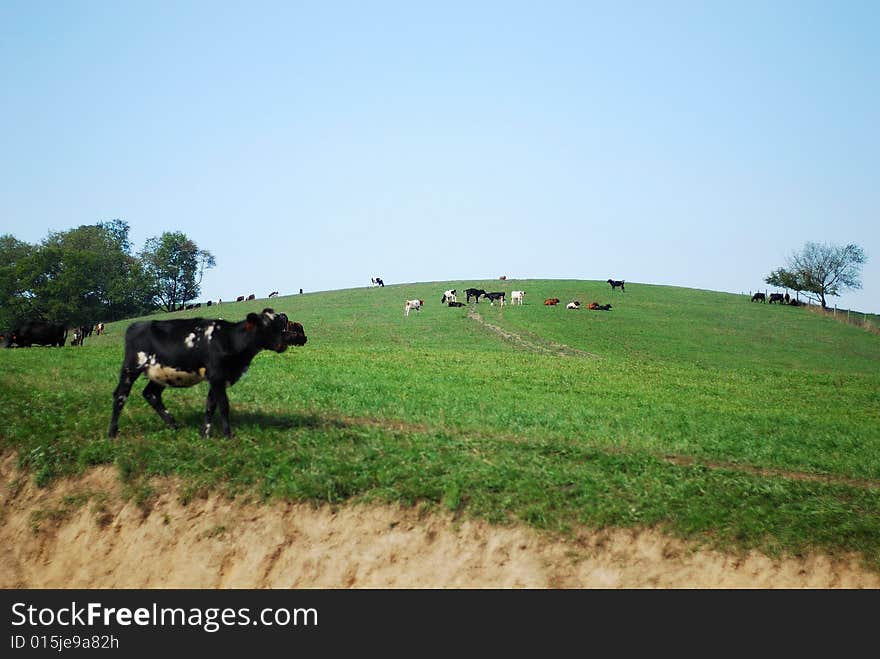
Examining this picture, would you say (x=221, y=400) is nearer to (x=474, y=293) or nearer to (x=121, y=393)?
(x=121, y=393)

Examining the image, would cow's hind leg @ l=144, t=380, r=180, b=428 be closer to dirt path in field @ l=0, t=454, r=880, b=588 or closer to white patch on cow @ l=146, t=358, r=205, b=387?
white patch on cow @ l=146, t=358, r=205, b=387

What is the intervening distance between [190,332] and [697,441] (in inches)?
545

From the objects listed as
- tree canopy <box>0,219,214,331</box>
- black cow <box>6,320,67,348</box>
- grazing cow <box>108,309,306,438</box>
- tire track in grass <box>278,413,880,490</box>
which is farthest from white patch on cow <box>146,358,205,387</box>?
tree canopy <box>0,219,214,331</box>

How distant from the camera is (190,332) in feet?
58.1

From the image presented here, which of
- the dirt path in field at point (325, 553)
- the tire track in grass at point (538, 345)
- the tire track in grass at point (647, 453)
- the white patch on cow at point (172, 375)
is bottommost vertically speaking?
the dirt path in field at point (325, 553)

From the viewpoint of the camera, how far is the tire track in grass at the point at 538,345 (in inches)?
2148

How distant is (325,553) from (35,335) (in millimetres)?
41830

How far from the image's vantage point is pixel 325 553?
45.9 ft


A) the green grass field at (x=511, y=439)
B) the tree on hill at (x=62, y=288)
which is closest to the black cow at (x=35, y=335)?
the green grass field at (x=511, y=439)

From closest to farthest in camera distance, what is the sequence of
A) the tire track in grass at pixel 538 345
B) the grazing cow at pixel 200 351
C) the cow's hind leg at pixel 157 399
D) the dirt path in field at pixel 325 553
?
the dirt path in field at pixel 325 553
the grazing cow at pixel 200 351
the cow's hind leg at pixel 157 399
the tire track in grass at pixel 538 345

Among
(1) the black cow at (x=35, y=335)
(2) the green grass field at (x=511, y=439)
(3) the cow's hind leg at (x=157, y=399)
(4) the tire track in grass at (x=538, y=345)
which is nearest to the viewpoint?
(2) the green grass field at (x=511, y=439)

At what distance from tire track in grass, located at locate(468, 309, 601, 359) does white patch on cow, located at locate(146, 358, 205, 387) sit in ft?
121

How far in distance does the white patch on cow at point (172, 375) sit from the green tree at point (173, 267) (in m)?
109

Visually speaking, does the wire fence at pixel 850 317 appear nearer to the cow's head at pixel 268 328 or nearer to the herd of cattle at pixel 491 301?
the herd of cattle at pixel 491 301
